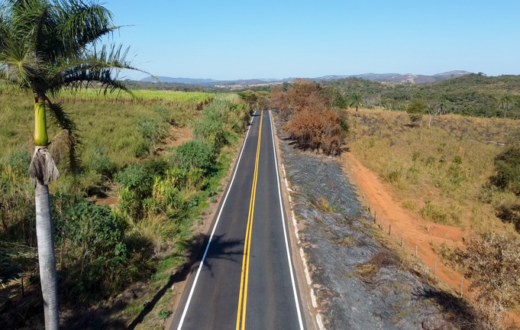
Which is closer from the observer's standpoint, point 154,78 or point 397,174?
point 154,78

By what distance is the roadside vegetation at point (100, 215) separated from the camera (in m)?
11.8

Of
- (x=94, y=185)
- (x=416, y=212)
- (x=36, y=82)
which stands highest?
(x=36, y=82)

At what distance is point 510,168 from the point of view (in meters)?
30.4

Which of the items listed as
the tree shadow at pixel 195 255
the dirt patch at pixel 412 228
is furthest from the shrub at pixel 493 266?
the tree shadow at pixel 195 255

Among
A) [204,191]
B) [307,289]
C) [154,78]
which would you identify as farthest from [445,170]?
[154,78]

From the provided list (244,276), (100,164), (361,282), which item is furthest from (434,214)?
(100,164)

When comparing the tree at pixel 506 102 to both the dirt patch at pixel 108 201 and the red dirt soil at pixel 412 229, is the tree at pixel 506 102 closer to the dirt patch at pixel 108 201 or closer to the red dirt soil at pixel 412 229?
the red dirt soil at pixel 412 229

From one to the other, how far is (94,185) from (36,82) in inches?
694

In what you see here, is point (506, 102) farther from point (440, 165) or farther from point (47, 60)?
point (47, 60)

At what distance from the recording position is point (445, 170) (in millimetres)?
35875

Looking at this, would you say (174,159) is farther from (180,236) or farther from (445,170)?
(445,170)

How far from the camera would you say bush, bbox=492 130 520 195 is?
29.6 m

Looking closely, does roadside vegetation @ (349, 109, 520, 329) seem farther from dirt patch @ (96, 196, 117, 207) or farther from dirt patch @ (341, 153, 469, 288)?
dirt patch @ (96, 196, 117, 207)

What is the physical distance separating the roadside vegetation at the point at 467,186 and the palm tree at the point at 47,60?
1421 cm
